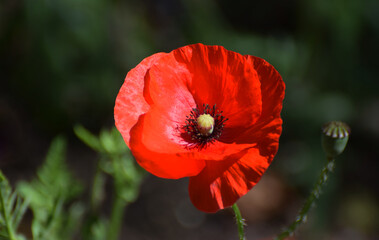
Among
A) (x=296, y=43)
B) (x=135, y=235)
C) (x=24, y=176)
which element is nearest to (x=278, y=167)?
(x=296, y=43)

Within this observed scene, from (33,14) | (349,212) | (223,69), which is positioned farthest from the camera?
(349,212)

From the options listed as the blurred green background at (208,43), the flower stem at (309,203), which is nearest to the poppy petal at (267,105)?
the flower stem at (309,203)

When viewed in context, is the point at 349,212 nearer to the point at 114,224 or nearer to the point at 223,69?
the point at 114,224

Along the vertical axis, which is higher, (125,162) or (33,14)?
(33,14)

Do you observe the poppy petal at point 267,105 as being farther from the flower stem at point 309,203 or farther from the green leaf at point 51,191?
the green leaf at point 51,191

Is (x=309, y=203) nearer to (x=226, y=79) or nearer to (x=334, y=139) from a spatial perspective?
(x=334, y=139)

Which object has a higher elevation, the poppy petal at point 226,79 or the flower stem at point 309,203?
the poppy petal at point 226,79

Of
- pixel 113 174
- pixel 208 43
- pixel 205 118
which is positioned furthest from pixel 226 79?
pixel 208 43
